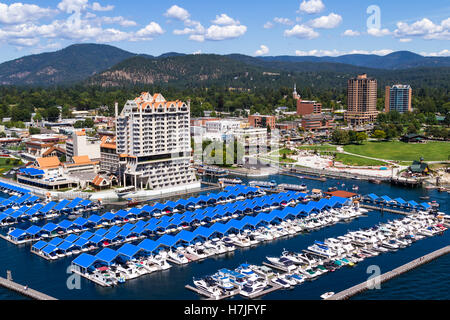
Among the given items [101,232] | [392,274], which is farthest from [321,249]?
[101,232]

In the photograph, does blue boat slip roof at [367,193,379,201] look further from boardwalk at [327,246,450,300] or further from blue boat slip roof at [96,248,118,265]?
blue boat slip roof at [96,248,118,265]

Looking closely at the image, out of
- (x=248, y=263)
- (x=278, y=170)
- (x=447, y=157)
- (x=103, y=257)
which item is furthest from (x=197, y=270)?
(x=447, y=157)

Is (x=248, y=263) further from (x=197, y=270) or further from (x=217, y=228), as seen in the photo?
(x=217, y=228)

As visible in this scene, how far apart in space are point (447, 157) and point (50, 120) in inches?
4046

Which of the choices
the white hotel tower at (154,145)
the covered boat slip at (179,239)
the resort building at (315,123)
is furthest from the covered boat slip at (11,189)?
the resort building at (315,123)

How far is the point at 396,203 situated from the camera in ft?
170

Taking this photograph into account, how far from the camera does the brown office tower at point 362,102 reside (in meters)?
135

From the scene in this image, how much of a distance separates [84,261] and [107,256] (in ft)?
5.42

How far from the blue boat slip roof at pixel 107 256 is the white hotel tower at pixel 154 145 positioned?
906 inches

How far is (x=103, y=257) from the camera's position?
33.7m
